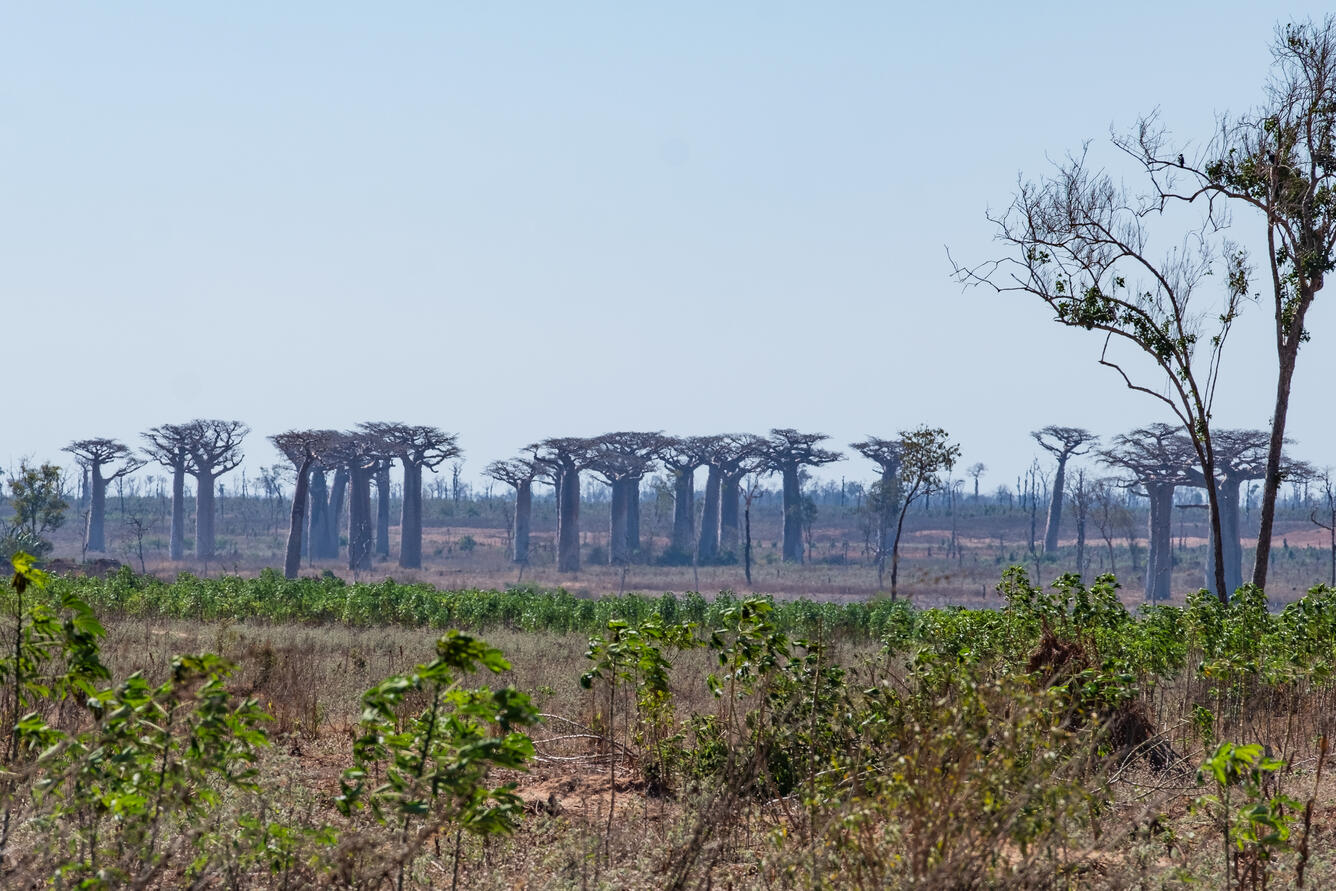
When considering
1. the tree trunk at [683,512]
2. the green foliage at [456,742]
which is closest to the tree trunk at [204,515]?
the tree trunk at [683,512]

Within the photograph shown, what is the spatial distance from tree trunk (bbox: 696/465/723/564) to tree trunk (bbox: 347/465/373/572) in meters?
19.2

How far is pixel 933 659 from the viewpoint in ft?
17.4

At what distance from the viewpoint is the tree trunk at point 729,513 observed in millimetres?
71000

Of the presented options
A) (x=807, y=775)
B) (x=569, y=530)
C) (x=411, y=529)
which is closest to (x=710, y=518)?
(x=569, y=530)

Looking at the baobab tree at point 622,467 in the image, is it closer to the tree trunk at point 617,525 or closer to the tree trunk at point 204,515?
the tree trunk at point 617,525

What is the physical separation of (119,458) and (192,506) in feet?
68.7

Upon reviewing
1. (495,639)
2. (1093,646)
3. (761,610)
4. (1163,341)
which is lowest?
(495,639)

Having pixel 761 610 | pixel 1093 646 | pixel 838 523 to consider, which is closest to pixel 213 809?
pixel 761 610

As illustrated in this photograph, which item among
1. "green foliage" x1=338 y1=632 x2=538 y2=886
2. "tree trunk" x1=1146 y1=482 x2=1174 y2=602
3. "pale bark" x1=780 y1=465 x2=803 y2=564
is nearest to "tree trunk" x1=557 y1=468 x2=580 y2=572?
"pale bark" x1=780 y1=465 x2=803 y2=564

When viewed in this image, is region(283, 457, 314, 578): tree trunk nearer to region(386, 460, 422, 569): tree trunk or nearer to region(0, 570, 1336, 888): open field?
region(386, 460, 422, 569): tree trunk

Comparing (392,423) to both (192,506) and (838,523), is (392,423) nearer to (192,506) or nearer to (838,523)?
(192,506)

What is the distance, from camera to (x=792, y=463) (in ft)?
226

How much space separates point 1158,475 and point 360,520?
39264 millimetres

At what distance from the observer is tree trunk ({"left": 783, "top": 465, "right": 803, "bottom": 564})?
227 ft
